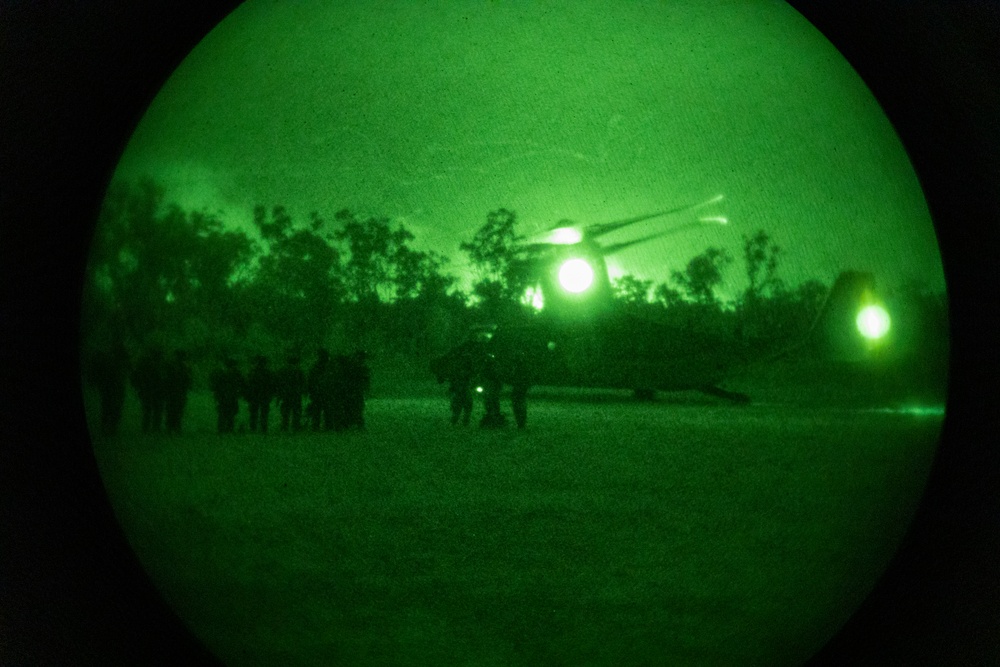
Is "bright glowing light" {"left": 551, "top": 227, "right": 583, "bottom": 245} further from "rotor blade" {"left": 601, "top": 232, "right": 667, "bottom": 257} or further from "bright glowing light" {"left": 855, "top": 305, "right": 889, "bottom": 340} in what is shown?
"bright glowing light" {"left": 855, "top": 305, "right": 889, "bottom": 340}

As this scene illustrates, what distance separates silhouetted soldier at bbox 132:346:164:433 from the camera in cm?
241

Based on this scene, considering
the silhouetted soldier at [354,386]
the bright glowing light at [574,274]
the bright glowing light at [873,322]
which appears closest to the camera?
the bright glowing light at [574,274]

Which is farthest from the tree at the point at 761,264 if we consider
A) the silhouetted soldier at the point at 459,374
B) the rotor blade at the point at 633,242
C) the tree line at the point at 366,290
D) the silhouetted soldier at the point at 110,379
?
the silhouetted soldier at the point at 110,379

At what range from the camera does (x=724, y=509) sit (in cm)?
238

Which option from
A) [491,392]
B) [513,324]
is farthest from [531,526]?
[513,324]

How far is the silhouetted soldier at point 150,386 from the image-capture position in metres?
2.41

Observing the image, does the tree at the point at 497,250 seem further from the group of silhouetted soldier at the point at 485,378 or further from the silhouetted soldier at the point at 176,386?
the silhouetted soldier at the point at 176,386

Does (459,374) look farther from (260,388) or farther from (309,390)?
(260,388)

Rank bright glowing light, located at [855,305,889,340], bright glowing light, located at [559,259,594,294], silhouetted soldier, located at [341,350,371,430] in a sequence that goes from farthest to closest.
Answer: bright glowing light, located at [855,305,889,340] < silhouetted soldier, located at [341,350,371,430] < bright glowing light, located at [559,259,594,294]

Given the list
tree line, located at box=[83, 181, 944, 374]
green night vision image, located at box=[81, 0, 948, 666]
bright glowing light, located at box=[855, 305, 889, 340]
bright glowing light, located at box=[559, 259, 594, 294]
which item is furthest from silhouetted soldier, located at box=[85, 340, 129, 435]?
bright glowing light, located at box=[855, 305, 889, 340]

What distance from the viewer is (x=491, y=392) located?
2.26 meters

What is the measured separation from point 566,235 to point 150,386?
95 cm

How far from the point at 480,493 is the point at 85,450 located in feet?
3.68

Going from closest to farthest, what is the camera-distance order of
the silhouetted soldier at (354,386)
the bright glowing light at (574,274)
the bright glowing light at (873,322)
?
the bright glowing light at (574,274), the silhouetted soldier at (354,386), the bright glowing light at (873,322)
